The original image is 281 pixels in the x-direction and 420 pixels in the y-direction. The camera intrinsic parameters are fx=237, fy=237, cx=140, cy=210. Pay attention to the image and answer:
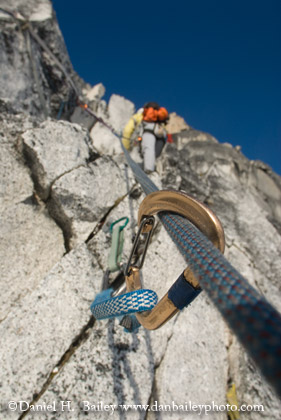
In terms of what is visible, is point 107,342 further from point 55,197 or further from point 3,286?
point 55,197

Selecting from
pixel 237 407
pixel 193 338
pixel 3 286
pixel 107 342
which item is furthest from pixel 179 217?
pixel 237 407

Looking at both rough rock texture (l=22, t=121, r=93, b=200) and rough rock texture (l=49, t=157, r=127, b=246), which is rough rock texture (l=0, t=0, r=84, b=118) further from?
rough rock texture (l=49, t=157, r=127, b=246)

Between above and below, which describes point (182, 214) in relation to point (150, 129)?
below

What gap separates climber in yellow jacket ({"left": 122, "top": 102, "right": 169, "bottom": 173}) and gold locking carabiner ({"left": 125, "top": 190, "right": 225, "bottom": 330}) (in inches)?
188

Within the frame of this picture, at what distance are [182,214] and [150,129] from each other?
562cm

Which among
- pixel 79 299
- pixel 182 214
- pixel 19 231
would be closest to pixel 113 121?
pixel 19 231

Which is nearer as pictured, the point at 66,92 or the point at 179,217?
the point at 179,217

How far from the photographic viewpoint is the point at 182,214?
4.26 feet

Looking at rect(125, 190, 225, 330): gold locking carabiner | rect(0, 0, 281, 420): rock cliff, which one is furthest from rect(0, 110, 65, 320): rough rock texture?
rect(125, 190, 225, 330): gold locking carabiner

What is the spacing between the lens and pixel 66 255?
3.37m

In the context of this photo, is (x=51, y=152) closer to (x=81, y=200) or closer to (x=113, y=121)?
(x=81, y=200)

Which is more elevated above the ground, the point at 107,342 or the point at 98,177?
the point at 98,177

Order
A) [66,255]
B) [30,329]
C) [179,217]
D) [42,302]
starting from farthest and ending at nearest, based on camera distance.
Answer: [66,255] → [42,302] → [30,329] → [179,217]

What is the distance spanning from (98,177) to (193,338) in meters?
3.12
